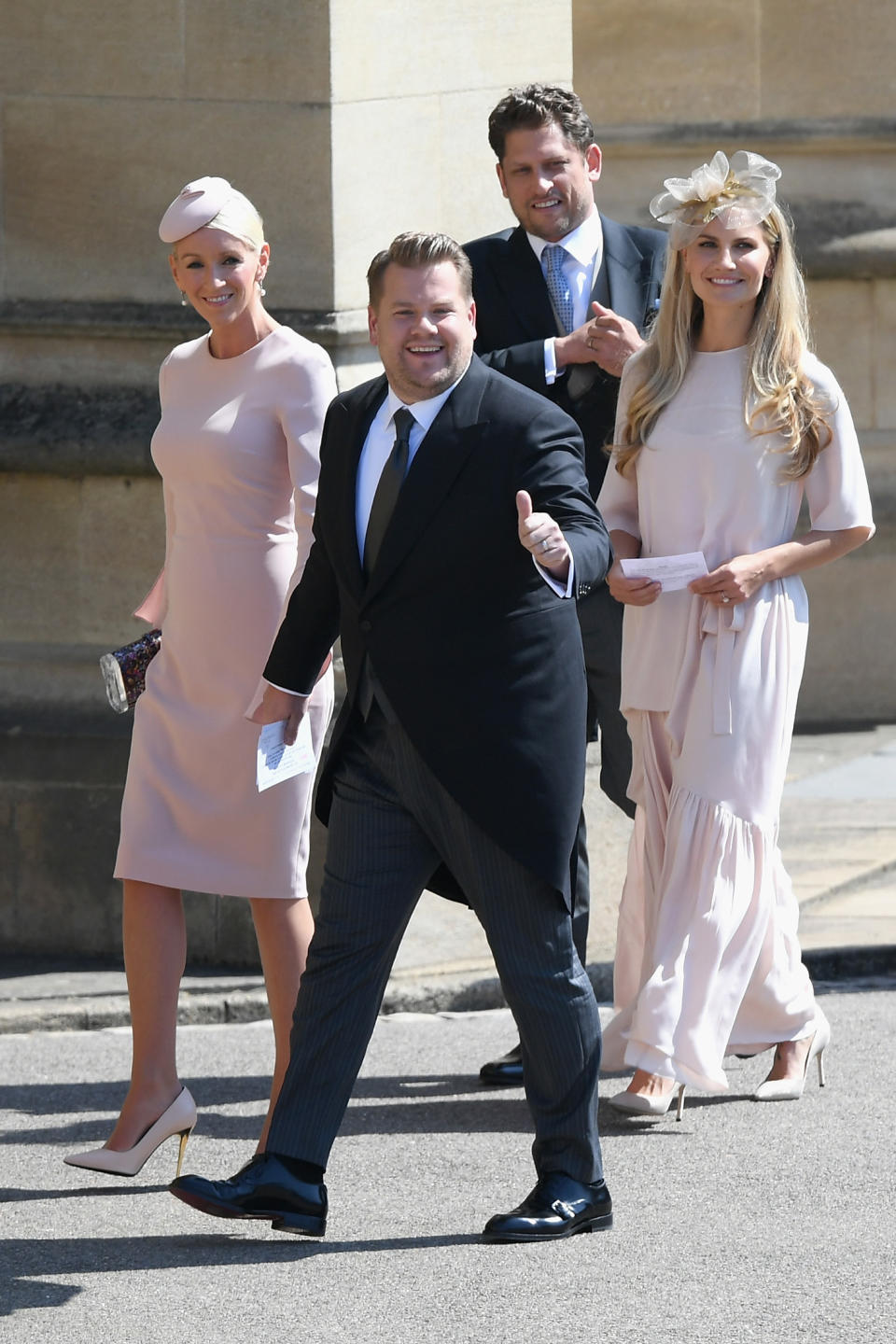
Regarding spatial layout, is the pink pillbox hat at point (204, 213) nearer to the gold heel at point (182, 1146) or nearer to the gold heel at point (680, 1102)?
the gold heel at point (182, 1146)

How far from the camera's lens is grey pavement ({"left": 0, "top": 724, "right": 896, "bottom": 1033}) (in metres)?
7.45

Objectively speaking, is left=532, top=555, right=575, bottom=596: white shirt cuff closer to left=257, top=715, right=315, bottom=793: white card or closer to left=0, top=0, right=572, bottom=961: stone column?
left=257, top=715, right=315, bottom=793: white card

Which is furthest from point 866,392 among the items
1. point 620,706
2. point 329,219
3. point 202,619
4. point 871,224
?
point 202,619

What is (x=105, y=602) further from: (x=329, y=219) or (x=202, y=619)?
(x=202, y=619)

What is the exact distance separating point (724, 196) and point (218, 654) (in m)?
1.60

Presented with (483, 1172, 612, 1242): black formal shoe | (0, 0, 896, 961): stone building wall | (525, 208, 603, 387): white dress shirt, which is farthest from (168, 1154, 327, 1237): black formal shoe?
(0, 0, 896, 961): stone building wall

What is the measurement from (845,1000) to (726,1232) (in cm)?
231

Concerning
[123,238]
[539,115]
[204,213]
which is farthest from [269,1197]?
[123,238]

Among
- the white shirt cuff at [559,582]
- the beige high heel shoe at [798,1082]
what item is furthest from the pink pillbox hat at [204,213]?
the beige high heel shoe at [798,1082]

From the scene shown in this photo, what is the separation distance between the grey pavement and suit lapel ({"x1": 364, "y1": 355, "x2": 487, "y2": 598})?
2.64 metres

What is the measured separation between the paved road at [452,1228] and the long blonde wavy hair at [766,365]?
60.1 inches

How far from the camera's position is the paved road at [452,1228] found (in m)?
4.73

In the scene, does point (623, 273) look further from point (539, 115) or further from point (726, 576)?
point (726, 576)

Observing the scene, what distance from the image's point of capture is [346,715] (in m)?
5.27
